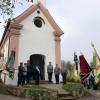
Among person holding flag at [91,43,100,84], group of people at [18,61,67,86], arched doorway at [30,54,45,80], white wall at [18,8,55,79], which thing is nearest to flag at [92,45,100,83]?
person holding flag at [91,43,100,84]

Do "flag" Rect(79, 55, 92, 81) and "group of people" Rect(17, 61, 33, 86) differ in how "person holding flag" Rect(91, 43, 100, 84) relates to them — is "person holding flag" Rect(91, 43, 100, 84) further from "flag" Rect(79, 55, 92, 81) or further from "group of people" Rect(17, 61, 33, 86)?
"group of people" Rect(17, 61, 33, 86)

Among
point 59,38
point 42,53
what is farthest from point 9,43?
point 59,38

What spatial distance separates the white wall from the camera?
21.7 meters

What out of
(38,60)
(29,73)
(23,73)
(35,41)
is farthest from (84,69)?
(38,60)

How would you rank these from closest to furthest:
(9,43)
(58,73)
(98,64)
Answer: 1. (98,64)
2. (58,73)
3. (9,43)

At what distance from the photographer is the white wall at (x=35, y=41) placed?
71.3ft

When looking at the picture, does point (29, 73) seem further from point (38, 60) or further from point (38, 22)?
point (38, 22)

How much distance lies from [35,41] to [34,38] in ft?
0.86

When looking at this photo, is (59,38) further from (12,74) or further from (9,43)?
Answer: (12,74)

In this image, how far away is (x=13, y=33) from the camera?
70.7ft

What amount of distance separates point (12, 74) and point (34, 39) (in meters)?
3.96

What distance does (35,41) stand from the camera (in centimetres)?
2236

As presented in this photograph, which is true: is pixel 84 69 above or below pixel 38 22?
below

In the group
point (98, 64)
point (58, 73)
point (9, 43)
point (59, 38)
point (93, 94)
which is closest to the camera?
point (93, 94)
